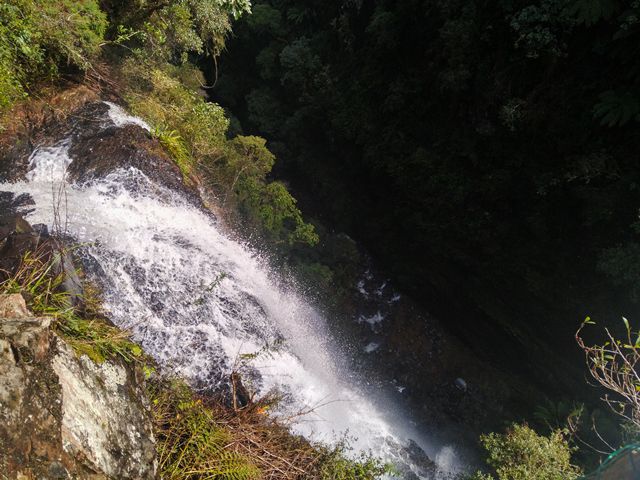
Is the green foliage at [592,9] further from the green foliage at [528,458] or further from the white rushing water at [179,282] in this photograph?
the white rushing water at [179,282]

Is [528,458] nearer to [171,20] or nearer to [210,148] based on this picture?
[210,148]

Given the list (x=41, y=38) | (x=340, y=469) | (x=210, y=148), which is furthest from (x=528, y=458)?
(x=41, y=38)

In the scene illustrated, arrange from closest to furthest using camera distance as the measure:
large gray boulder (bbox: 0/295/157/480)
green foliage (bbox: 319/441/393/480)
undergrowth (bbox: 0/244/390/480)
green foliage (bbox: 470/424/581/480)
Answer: large gray boulder (bbox: 0/295/157/480) < undergrowth (bbox: 0/244/390/480) < green foliage (bbox: 319/441/393/480) < green foliage (bbox: 470/424/581/480)

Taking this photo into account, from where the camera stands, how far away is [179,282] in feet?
17.7

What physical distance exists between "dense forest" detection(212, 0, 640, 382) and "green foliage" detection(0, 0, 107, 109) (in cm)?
423

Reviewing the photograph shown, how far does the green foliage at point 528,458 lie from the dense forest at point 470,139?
3169 millimetres

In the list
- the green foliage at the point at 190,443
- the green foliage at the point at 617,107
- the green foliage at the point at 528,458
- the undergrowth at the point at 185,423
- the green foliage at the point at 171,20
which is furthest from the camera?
the green foliage at the point at 171,20

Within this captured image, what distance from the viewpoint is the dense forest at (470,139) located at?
6930 mm

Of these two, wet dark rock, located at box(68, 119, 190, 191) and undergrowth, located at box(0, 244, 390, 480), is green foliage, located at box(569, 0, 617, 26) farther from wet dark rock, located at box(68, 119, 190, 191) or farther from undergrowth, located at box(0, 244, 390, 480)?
undergrowth, located at box(0, 244, 390, 480)

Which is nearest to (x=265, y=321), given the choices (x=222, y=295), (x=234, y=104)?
(x=222, y=295)

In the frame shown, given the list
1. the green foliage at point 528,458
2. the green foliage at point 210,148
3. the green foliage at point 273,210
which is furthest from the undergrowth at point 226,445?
the green foliage at point 273,210

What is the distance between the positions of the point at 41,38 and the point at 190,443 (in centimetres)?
535

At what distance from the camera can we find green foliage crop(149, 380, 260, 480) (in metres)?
2.73

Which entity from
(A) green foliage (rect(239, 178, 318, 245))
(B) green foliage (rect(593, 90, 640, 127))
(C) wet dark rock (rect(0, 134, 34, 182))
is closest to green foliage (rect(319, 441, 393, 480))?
(C) wet dark rock (rect(0, 134, 34, 182))
